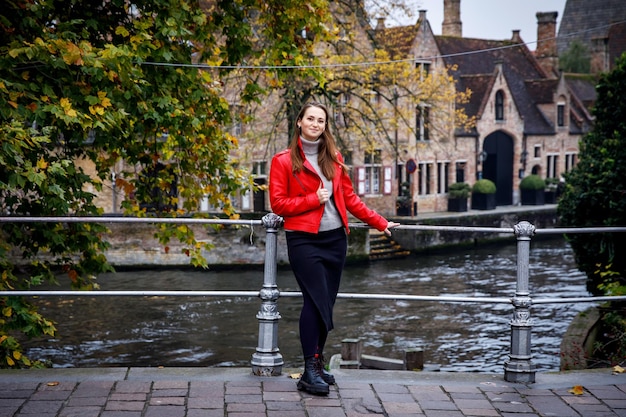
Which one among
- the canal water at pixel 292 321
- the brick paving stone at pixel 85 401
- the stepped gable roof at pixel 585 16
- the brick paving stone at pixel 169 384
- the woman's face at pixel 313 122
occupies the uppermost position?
the stepped gable roof at pixel 585 16

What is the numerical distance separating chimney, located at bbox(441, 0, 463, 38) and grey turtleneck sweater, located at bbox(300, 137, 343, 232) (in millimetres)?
42262

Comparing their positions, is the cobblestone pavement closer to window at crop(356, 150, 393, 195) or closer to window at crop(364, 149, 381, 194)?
window at crop(356, 150, 393, 195)

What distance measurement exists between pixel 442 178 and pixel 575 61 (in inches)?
955

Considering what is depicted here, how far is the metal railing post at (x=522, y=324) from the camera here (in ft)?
17.3

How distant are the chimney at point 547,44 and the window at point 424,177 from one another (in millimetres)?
14506

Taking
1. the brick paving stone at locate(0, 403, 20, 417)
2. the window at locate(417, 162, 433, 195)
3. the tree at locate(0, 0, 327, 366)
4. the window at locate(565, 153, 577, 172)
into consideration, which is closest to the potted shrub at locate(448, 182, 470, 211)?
the window at locate(417, 162, 433, 195)

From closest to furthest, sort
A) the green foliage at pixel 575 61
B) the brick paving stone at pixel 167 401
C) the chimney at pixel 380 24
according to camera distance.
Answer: the brick paving stone at pixel 167 401 < the chimney at pixel 380 24 < the green foliage at pixel 575 61

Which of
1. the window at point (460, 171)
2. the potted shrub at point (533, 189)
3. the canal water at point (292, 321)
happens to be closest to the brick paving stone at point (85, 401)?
the canal water at point (292, 321)

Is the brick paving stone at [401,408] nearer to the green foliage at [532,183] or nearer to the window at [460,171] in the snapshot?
the window at [460,171]

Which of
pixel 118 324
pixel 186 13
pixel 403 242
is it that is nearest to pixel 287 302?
pixel 118 324

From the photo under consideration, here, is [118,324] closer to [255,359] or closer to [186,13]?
[186,13]

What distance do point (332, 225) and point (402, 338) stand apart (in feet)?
41.0

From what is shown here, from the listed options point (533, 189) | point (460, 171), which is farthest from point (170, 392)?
point (533, 189)

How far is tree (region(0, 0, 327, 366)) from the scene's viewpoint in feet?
24.3
